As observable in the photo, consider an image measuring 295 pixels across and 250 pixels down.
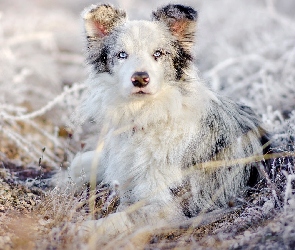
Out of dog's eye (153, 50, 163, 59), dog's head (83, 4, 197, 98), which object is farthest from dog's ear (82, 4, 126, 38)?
dog's eye (153, 50, 163, 59)

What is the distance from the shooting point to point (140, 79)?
407 cm

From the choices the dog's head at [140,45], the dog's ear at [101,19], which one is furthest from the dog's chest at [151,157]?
the dog's ear at [101,19]

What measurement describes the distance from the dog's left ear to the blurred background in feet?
0.62

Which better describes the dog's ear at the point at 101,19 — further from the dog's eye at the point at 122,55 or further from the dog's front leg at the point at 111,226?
the dog's front leg at the point at 111,226

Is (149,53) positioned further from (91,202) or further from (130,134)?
(91,202)

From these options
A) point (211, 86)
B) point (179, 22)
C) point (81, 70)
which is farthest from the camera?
point (81, 70)

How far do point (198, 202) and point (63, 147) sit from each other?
267cm

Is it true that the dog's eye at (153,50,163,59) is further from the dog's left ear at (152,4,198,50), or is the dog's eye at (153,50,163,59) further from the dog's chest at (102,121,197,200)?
the dog's chest at (102,121,197,200)

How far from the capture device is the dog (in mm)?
4230

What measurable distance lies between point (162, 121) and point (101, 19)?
44.6 inches

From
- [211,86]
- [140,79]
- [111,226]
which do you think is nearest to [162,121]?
[140,79]

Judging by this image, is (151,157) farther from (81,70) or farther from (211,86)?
(81,70)

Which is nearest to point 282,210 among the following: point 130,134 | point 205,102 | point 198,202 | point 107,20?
point 198,202

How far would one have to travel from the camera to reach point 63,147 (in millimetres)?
6492
